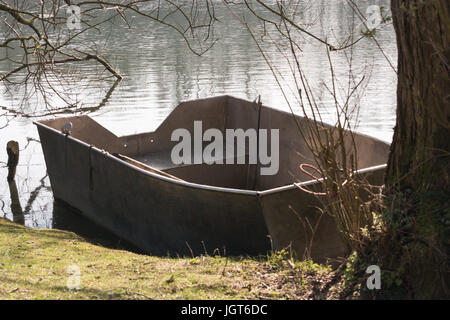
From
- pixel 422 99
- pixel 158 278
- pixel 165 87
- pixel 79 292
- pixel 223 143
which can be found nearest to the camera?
pixel 422 99

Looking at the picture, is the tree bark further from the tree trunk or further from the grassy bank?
the grassy bank

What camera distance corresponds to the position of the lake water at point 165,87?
10.4 m

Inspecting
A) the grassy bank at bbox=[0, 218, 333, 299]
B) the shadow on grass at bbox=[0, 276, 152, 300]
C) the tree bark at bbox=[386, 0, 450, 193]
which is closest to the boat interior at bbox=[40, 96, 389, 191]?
the grassy bank at bbox=[0, 218, 333, 299]

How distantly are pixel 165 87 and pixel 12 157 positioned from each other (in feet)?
18.8

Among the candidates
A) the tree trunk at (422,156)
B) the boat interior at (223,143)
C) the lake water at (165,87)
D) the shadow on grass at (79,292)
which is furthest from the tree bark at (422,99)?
the lake water at (165,87)

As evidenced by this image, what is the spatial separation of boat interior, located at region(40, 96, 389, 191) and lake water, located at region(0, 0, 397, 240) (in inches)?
30.6

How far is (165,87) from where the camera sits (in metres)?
16.1

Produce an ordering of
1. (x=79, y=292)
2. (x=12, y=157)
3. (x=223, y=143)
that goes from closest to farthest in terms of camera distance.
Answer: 1. (x=79, y=292)
2. (x=223, y=143)
3. (x=12, y=157)

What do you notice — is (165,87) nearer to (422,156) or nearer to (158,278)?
(158,278)

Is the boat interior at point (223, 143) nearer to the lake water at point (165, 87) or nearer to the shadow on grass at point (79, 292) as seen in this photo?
the lake water at point (165, 87)

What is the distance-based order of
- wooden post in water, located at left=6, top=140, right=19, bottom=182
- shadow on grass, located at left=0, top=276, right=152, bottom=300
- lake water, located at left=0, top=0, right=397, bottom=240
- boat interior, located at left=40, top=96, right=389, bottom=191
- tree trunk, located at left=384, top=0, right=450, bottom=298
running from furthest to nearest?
wooden post in water, located at left=6, top=140, right=19, bottom=182
lake water, located at left=0, top=0, right=397, bottom=240
boat interior, located at left=40, top=96, right=389, bottom=191
shadow on grass, located at left=0, top=276, right=152, bottom=300
tree trunk, located at left=384, top=0, right=450, bottom=298

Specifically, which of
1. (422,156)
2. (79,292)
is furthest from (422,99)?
(79,292)

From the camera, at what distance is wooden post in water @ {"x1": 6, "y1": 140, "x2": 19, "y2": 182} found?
11.0 m

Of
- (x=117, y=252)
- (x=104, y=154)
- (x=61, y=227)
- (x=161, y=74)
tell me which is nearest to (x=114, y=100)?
(x=161, y=74)
